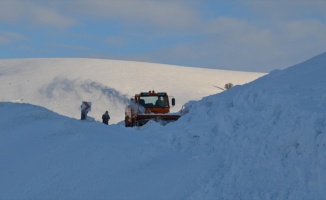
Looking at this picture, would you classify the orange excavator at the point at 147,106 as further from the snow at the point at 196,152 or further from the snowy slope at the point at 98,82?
the snowy slope at the point at 98,82

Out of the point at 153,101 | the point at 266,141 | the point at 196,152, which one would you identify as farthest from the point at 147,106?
the point at 266,141

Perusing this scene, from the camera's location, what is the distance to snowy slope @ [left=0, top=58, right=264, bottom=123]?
39156mm

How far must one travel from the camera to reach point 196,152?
891 cm

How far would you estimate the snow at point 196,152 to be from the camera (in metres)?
7.30

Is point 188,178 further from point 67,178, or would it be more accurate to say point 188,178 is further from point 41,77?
point 41,77

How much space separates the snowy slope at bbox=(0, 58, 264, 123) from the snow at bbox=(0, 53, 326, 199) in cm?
2238

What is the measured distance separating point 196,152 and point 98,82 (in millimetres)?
36659

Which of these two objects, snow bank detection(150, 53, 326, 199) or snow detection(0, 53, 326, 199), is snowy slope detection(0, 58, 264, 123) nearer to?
snow detection(0, 53, 326, 199)

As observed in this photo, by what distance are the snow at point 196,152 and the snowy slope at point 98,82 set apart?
73.4 feet

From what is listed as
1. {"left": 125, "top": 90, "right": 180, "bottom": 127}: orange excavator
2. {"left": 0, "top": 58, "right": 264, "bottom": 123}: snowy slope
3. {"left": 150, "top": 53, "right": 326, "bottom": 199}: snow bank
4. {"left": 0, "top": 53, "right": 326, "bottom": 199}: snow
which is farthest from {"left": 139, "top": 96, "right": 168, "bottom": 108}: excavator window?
{"left": 0, "top": 58, "right": 264, "bottom": 123}: snowy slope

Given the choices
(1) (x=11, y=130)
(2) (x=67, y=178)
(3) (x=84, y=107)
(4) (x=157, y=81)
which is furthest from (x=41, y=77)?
(2) (x=67, y=178)

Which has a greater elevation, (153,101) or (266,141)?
(153,101)

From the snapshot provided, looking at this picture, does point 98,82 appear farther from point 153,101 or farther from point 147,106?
point 147,106

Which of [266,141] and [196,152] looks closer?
[266,141]
